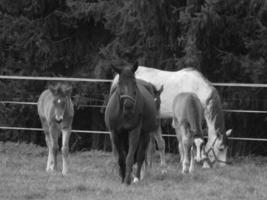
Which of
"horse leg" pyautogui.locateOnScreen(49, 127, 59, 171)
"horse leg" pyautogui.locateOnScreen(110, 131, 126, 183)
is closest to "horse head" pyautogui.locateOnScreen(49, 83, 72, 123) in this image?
"horse leg" pyautogui.locateOnScreen(49, 127, 59, 171)

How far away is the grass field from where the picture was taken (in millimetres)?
8422

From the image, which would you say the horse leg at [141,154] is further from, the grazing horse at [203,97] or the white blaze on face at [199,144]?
the grazing horse at [203,97]

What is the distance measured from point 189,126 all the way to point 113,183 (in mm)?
2701

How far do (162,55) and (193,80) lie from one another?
2777 millimetres

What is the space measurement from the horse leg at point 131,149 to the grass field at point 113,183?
17 cm

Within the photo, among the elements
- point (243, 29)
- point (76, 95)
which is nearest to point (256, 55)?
point (243, 29)

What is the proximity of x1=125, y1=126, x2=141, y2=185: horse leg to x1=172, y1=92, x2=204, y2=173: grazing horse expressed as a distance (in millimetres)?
2046

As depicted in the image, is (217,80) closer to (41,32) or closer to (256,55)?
(256,55)

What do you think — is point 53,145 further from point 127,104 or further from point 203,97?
point 203,97

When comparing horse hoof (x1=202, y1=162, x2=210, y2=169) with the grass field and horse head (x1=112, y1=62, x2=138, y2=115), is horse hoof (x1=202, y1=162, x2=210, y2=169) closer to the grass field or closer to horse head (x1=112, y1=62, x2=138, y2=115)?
the grass field

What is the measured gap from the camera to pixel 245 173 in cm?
1171

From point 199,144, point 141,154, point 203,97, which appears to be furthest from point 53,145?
point 203,97

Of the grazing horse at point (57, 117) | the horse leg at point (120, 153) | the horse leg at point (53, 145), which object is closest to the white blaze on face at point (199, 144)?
the horse leg at point (120, 153)

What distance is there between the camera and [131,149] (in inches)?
374
